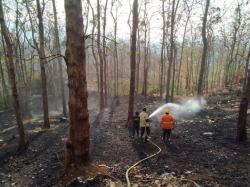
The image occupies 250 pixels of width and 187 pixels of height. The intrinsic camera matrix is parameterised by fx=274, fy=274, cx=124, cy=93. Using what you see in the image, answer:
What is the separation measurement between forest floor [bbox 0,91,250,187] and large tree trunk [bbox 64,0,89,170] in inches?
35.6

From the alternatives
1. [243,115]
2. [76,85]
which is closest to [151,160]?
[76,85]

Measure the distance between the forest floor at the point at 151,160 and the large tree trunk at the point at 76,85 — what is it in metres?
0.90

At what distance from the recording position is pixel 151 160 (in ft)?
34.9

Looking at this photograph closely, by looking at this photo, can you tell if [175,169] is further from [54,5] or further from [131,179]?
[54,5]

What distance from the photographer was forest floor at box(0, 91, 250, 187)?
338 inches

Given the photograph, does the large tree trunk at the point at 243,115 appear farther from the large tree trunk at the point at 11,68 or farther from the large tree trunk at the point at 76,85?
the large tree trunk at the point at 11,68

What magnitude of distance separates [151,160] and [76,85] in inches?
178

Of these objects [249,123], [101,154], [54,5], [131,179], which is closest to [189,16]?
[54,5]

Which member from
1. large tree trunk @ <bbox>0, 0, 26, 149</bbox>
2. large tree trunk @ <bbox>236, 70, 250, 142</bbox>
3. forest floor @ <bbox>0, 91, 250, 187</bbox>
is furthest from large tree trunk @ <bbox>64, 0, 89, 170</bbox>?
large tree trunk @ <bbox>236, 70, 250, 142</bbox>

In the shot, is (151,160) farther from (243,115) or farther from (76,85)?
(243,115)

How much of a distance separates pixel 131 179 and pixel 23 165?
5.99 metres

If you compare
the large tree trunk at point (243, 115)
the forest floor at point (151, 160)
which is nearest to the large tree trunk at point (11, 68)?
the forest floor at point (151, 160)

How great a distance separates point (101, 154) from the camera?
11938 millimetres

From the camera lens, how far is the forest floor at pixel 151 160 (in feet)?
28.2
